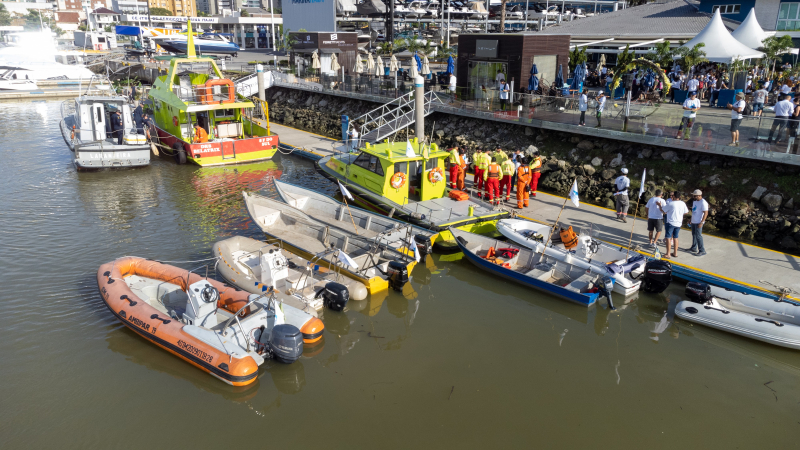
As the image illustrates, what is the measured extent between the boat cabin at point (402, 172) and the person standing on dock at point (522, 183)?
2.13 meters

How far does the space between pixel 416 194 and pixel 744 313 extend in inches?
327

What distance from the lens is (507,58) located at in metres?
21.8

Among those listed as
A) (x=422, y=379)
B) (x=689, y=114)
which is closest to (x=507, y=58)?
(x=689, y=114)

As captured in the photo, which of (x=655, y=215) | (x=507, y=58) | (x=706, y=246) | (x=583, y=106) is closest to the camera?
(x=655, y=215)

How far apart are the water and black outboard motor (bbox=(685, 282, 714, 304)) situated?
56cm

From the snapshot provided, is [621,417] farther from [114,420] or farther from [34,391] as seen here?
[34,391]

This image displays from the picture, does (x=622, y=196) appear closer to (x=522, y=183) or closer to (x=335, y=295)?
(x=522, y=183)

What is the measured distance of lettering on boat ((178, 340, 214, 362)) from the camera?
8.62 meters

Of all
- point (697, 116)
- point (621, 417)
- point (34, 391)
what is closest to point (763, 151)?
point (697, 116)

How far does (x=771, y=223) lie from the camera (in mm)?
13148

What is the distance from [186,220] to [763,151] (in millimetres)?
15859

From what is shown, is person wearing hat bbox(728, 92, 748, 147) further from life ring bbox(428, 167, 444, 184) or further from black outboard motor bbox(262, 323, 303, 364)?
black outboard motor bbox(262, 323, 303, 364)

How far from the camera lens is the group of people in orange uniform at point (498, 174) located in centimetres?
1504

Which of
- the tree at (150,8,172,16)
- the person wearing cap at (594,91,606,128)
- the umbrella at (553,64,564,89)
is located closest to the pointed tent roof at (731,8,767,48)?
the umbrella at (553,64,564,89)
